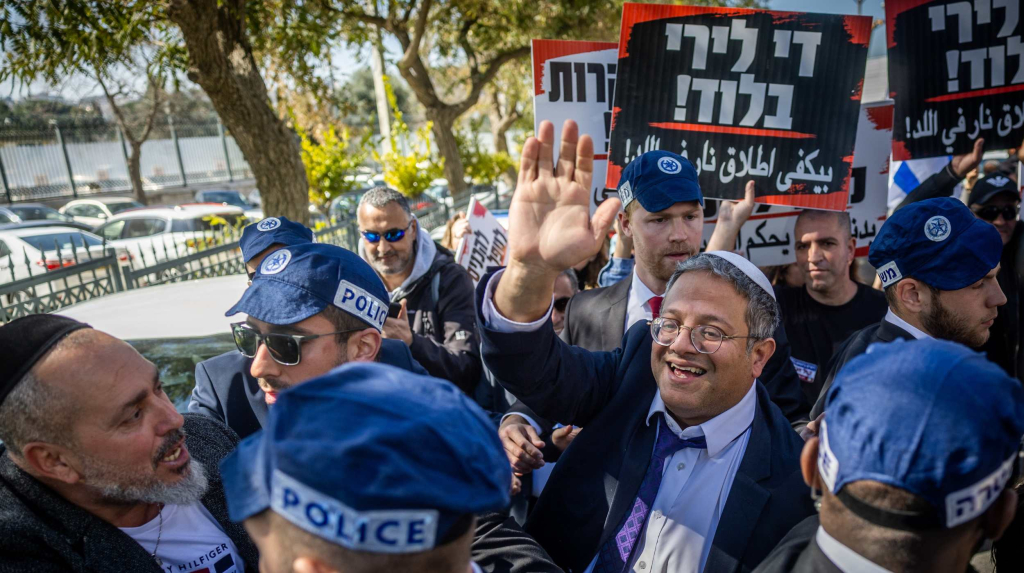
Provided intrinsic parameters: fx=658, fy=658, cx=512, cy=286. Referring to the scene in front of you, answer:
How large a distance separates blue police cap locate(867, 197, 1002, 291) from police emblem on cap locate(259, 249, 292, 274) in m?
2.26

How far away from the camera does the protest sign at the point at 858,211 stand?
395cm

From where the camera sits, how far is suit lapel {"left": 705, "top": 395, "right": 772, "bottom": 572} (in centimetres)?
178

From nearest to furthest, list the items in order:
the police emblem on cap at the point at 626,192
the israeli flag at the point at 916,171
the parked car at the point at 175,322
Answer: the police emblem on cap at the point at 626,192, the parked car at the point at 175,322, the israeli flag at the point at 916,171

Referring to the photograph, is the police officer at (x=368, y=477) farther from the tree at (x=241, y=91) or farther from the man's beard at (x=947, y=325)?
the tree at (x=241, y=91)

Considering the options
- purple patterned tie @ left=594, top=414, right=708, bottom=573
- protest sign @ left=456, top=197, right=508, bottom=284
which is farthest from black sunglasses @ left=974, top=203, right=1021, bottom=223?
purple patterned tie @ left=594, top=414, right=708, bottom=573

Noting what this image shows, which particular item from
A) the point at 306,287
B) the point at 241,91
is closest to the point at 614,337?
the point at 306,287

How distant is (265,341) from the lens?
7.23 feet

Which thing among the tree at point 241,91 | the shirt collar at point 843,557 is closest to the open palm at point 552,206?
the shirt collar at point 843,557

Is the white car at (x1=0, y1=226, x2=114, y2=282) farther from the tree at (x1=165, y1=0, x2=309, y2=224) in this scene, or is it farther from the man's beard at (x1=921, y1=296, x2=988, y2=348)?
the man's beard at (x1=921, y1=296, x2=988, y2=348)

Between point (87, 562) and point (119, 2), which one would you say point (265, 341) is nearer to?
point (87, 562)

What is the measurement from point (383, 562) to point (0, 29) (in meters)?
7.18

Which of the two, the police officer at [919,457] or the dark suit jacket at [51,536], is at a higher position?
the police officer at [919,457]

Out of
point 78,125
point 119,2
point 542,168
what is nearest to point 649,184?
point 542,168

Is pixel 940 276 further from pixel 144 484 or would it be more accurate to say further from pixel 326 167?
pixel 326 167
